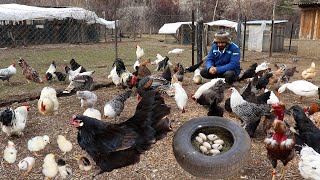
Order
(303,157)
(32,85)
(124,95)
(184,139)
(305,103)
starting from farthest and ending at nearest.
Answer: (32,85) → (305,103) → (124,95) → (184,139) → (303,157)

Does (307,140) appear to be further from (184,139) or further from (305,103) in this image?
(305,103)

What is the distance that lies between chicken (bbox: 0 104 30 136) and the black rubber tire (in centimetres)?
258

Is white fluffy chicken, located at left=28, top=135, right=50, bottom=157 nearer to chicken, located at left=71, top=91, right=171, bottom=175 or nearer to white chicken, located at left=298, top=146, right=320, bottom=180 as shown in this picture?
chicken, located at left=71, top=91, right=171, bottom=175

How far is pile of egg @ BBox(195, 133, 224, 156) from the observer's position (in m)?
3.57

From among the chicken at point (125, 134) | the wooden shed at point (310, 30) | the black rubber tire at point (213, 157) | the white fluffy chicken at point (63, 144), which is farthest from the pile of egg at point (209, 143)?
the wooden shed at point (310, 30)

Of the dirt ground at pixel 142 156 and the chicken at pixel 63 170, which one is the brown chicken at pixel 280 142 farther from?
the chicken at pixel 63 170

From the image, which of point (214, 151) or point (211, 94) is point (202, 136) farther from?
point (211, 94)

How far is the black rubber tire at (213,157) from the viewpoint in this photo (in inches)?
131

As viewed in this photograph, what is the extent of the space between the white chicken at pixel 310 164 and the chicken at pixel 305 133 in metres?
0.43

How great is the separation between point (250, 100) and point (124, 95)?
7.48 feet

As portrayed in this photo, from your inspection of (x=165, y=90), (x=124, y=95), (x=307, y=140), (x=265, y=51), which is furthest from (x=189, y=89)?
(x=265, y=51)

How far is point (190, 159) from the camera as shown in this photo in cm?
342

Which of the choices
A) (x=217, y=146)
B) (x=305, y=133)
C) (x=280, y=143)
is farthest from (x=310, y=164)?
(x=217, y=146)

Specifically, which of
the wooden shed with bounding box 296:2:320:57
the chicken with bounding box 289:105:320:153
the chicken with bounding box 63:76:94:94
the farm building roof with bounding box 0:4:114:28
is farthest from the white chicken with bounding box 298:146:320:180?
the farm building roof with bounding box 0:4:114:28
